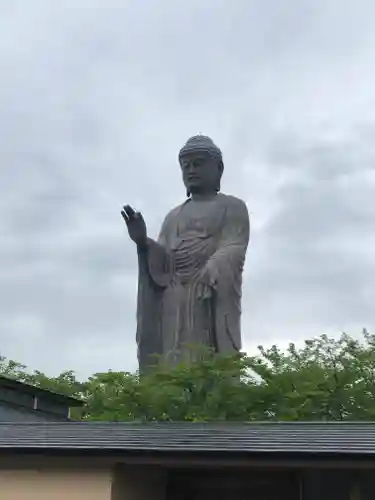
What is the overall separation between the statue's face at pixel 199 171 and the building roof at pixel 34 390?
4.76m

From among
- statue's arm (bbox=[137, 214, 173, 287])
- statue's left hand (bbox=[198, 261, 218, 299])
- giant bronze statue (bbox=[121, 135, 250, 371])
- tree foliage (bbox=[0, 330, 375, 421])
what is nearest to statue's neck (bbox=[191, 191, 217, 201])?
giant bronze statue (bbox=[121, 135, 250, 371])

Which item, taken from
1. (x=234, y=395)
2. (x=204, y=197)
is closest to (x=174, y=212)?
(x=204, y=197)

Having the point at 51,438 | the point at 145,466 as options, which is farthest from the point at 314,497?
the point at 51,438

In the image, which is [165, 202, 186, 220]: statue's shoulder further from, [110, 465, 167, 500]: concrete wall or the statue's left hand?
[110, 465, 167, 500]: concrete wall

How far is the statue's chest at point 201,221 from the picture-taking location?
52.5 ft

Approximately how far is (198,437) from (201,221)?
8899 millimetres

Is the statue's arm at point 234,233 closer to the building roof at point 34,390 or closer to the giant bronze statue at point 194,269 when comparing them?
the giant bronze statue at point 194,269

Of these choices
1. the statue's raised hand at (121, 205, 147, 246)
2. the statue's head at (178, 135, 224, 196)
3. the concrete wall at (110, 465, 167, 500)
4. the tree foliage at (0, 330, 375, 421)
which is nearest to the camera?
the concrete wall at (110, 465, 167, 500)

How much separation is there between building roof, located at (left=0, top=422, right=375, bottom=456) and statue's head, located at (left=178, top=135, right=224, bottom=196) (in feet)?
27.7

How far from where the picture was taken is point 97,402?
42.8 feet

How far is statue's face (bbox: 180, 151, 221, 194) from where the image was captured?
53.6 feet

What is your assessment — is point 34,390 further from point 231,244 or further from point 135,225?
point 231,244

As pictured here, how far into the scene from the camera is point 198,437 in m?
7.43

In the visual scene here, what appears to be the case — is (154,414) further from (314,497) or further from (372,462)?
(372,462)
